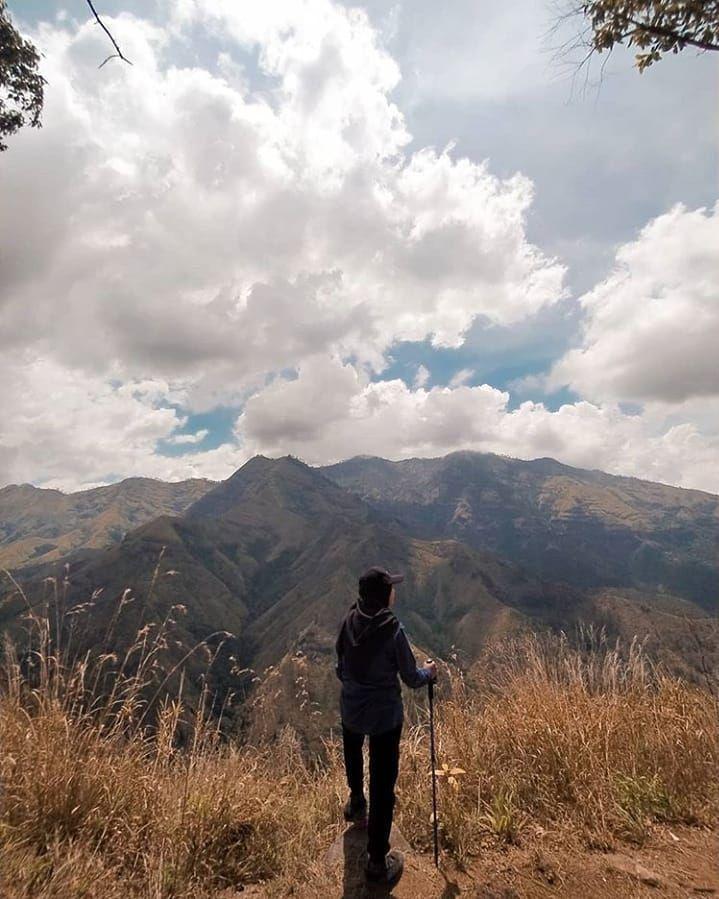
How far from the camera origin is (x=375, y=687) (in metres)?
4.34

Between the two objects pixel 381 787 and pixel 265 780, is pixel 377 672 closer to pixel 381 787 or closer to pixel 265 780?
pixel 381 787

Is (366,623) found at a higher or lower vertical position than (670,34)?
lower

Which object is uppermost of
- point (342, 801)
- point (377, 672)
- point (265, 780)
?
point (377, 672)

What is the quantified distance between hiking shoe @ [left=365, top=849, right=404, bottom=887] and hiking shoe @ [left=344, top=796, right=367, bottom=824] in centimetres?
68

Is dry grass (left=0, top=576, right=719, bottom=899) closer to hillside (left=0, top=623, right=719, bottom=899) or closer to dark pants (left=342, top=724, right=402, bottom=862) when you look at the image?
hillside (left=0, top=623, right=719, bottom=899)

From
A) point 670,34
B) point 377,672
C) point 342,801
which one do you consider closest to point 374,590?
point 377,672

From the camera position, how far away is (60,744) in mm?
3822

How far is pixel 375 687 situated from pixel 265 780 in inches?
66.2

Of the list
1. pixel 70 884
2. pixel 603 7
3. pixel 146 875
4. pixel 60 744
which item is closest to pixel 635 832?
pixel 146 875

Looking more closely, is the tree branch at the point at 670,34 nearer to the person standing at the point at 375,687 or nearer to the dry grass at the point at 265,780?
the person standing at the point at 375,687

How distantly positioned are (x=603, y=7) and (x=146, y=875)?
831 cm

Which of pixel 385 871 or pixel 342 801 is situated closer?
pixel 385 871

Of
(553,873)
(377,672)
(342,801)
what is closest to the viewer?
(553,873)

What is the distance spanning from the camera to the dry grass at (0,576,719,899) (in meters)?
3.44
